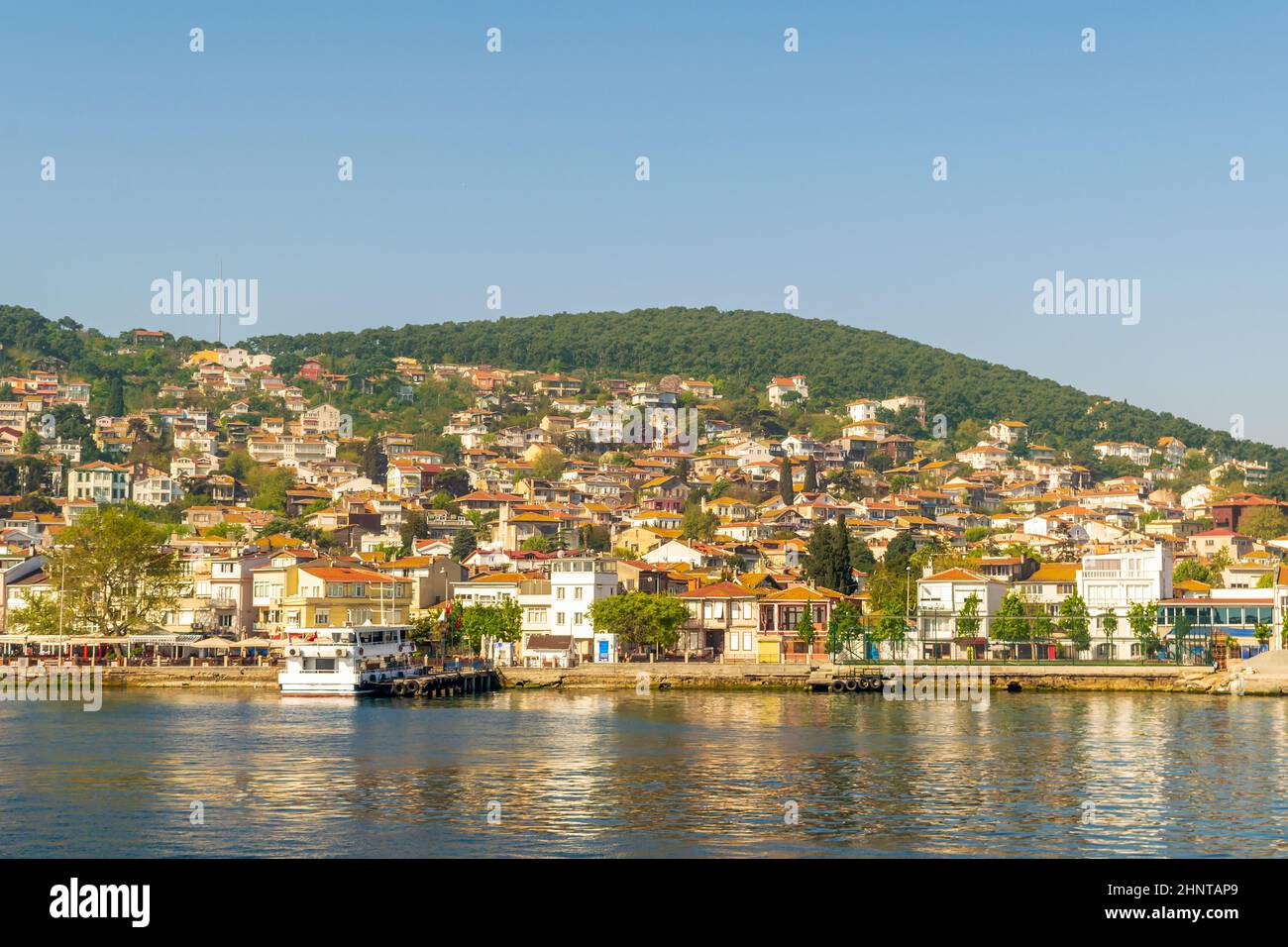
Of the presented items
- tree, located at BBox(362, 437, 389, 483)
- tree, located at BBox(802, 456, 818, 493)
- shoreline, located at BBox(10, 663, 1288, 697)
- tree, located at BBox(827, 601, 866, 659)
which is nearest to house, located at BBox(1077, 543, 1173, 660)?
shoreline, located at BBox(10, 663, 1288, 697)

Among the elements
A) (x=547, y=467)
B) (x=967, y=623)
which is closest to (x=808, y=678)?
(x=967, y=623)

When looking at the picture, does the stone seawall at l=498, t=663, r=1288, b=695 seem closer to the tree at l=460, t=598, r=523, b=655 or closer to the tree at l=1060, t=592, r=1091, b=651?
the tree at l=460, t=598, r=523, b=655

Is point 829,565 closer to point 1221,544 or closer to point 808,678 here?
point 808,678

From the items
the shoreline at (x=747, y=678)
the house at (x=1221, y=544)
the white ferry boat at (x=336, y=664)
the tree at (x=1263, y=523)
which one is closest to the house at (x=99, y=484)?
the shoreline at (x=747, y=678)

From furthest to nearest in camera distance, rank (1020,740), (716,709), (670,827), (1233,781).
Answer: (716,709)
(1020,740)
(1233,781)
(670,827)
